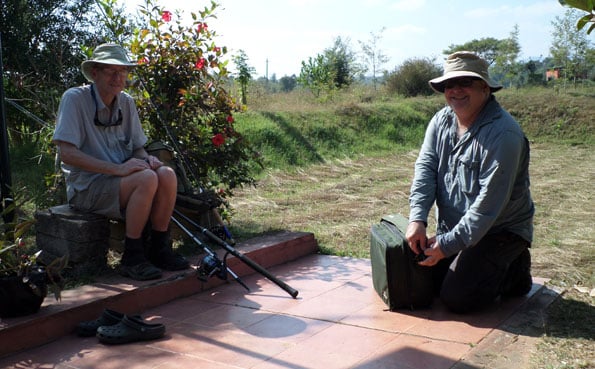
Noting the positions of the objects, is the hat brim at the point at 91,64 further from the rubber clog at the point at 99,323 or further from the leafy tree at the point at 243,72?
the leafy tree at the point at 243,72

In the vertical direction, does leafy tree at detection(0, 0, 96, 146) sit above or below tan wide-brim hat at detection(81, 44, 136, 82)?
above

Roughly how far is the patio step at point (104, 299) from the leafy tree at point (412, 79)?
16.3 metres

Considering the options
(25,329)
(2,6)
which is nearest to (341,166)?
(2,6)

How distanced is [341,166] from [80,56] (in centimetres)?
478

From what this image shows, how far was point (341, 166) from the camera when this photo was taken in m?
11.0

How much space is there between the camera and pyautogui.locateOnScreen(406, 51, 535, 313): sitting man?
3105 millimetres

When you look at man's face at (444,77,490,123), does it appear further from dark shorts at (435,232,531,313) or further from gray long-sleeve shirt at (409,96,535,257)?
dark shorts at (435,232,531,313)

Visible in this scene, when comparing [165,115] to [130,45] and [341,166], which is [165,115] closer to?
[130,45]

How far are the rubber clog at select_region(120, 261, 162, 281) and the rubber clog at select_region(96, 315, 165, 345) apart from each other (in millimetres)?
594

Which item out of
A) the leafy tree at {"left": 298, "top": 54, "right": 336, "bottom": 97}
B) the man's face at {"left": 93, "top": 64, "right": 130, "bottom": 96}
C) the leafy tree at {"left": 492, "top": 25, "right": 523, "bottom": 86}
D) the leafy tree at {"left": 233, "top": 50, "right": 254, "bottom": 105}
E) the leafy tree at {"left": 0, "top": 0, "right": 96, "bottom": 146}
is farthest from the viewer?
the leafy tree at {"left": 492, "top": 25, "right": 523, "bottom": 86}

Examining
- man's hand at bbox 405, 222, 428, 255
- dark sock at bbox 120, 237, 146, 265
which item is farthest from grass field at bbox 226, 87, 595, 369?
dark sock at bbox 120, 237, 146, 265

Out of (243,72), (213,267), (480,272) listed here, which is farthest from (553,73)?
(213,267)

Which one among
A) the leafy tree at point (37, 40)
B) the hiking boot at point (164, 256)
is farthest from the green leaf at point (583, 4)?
the leafy tree at point (37, 40)

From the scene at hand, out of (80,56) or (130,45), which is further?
(80,56)
